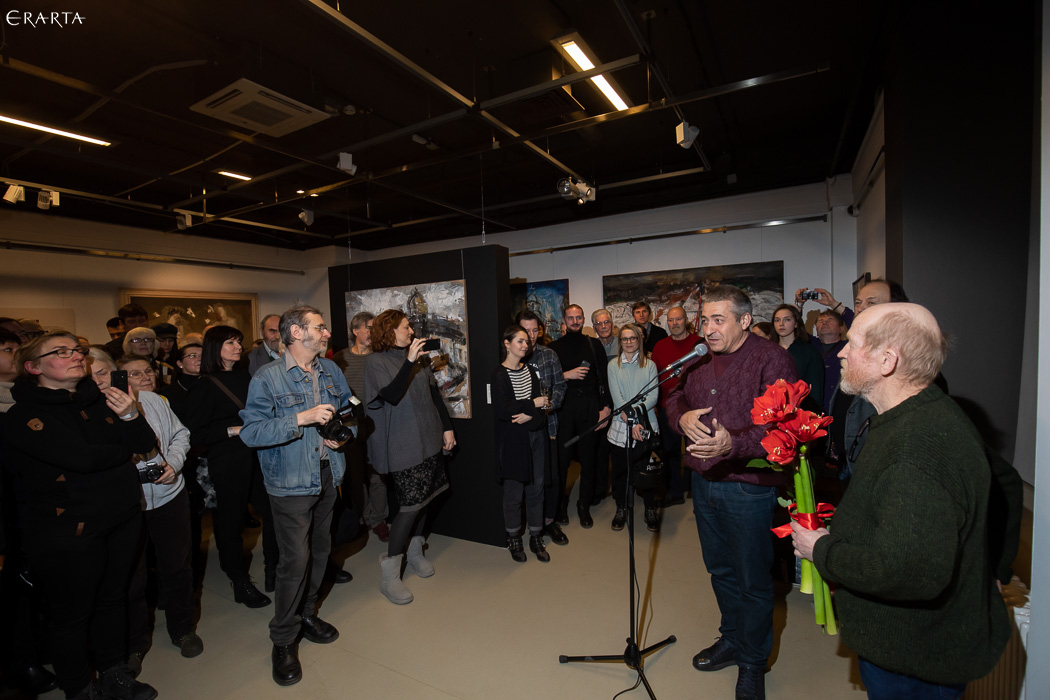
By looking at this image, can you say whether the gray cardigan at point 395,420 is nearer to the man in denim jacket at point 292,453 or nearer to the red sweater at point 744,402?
the man in denim jacket at point 292,453

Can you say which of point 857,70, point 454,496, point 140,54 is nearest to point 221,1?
point 140,54

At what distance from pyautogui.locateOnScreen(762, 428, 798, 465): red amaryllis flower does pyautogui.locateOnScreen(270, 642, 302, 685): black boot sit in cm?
252

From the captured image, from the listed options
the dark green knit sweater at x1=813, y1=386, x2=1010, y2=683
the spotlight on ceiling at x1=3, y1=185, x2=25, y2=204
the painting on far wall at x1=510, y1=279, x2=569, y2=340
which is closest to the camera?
the dark green knit sweater at x1=813, y1=386, x2=1010, y2=683

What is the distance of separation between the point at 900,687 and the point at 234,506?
11.0ft

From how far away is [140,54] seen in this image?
399cm

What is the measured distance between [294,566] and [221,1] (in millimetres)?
3918

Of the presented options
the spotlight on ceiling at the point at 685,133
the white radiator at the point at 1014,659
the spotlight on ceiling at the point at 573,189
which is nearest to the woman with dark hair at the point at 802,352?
the spotlight on ceiling at the point at 685,133

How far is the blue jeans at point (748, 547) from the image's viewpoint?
2.03m

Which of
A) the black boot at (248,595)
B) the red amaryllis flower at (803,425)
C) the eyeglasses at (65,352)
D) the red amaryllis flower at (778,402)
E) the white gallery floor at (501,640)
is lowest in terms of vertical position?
the white gallery floor at (501,640)

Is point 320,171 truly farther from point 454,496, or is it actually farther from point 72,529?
point 72,529

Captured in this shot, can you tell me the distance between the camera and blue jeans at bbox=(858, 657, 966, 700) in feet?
4.16

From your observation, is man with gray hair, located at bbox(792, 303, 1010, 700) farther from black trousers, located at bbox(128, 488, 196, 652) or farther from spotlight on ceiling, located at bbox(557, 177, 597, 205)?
spotlight on ceiling, located at bbox(557, 177, 597, 205)

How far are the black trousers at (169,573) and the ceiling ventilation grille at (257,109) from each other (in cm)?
326

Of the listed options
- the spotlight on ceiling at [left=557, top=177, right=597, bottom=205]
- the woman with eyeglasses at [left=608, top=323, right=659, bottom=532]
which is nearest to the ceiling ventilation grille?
the spotlight on ceiling at [left=557, top=177, right=597, bottom=205]
